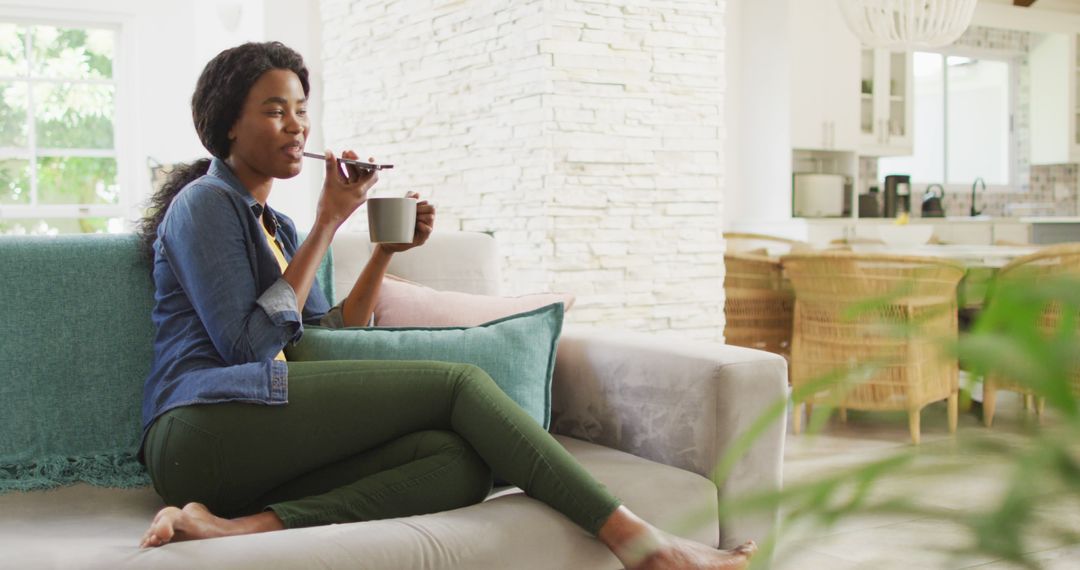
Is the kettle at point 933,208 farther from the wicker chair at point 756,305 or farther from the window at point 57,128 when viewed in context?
the window at point 57,128

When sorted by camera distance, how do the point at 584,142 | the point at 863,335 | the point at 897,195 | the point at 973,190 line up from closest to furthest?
the point at 863,335, the point at 584,142, the point at 897,195, the point at 973,190

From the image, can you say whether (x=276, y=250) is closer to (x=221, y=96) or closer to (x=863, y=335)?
(x=221, y=96)

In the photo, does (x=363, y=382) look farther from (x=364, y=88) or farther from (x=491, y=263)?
(x=364, y=88)

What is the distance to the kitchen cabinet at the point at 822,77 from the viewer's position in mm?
6375

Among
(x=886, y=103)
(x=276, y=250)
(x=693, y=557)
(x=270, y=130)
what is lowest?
(x=693, y=557)

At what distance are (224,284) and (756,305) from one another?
3.43 meters

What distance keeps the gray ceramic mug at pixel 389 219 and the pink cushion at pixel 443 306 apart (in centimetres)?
33

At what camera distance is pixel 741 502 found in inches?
12.7

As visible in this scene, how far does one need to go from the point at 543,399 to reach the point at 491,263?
0.63 meters

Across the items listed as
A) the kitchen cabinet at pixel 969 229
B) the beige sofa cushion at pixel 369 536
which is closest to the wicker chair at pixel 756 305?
the kitchen cabinet at pixel 969 229

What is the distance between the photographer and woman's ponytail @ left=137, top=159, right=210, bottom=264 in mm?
1889

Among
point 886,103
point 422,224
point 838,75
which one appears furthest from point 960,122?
point 422,224

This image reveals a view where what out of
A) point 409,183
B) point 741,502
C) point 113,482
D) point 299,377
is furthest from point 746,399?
point 409,183

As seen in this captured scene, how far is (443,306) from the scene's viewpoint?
218 centimetres
